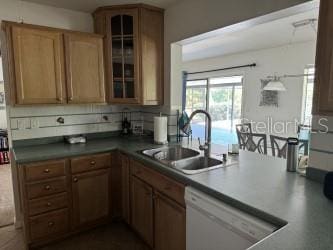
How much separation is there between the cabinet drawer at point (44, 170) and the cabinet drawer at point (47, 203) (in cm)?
20

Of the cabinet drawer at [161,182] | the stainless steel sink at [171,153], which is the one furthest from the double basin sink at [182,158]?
the cabinet drawer at [161,182]

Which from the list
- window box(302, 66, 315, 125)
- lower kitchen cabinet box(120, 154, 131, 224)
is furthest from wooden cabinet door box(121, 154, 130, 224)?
window box(302, 66, 315, 125)

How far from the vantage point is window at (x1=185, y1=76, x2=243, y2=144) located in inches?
213

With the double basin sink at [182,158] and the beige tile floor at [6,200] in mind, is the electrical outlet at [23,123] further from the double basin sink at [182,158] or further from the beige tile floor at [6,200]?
the double basin sink at [182,158]

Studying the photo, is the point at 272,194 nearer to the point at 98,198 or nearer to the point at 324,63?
the point at 324,63

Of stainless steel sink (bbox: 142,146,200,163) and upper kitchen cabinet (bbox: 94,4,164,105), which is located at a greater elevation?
upper kitchen cabinet (bbox: 94,4,164,105)

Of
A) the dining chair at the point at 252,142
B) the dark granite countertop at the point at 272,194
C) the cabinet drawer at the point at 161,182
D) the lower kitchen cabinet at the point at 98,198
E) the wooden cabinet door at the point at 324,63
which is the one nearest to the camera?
the dark granite countertop at the point at 272,194

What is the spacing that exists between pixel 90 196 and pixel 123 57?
1523 millimetres

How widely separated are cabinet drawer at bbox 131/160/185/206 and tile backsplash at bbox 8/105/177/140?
749 millimetres

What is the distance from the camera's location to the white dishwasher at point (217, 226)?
1.15 metres

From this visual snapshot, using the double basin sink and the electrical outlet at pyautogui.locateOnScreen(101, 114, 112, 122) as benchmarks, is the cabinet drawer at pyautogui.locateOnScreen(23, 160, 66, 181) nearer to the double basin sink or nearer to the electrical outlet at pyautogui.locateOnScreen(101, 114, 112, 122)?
the double basin sink

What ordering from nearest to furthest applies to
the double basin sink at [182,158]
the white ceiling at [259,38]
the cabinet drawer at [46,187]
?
the double basin sink at [182,158] → the cabinet drawer at [46,187] → the white ceiling at [259,38]

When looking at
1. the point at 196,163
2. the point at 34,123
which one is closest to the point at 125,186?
the point at 196,163

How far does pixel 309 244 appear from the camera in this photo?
2.96ft
